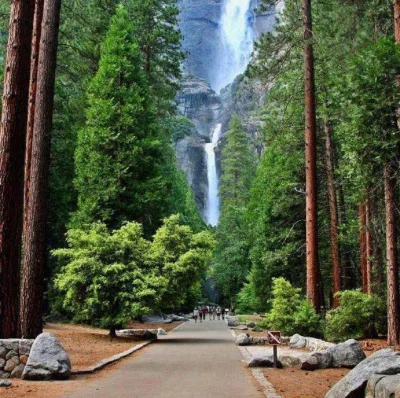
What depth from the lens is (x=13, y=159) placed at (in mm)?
9977

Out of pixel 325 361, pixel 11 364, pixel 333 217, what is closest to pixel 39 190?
pixel 11 364

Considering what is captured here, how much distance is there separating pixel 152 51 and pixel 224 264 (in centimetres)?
2618

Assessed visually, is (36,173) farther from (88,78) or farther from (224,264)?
(224,264)

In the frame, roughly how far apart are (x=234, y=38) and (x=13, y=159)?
11288 cm

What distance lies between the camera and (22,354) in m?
9.41

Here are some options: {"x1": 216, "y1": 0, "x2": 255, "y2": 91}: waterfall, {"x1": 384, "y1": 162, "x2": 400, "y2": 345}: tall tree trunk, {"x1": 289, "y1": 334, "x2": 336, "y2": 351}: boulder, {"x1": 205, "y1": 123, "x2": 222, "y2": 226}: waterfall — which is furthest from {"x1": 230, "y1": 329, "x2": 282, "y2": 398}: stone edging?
{"x1": 216, "y1": 0, "x2": 255, "y2": 91}: waterfall

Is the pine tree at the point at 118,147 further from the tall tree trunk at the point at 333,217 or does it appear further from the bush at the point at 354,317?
the bush at the point at 354,317

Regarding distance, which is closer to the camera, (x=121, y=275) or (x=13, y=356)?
(x=13, y=356)

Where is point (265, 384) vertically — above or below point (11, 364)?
below

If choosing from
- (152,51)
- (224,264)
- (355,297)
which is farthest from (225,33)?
(355,297)

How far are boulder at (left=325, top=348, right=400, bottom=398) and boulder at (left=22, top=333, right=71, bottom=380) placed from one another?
482 centimetres

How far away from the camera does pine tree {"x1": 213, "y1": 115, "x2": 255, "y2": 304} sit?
49.3 meters

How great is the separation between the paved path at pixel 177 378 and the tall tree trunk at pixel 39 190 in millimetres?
2378

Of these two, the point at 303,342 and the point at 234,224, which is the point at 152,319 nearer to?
the point at 303,342
